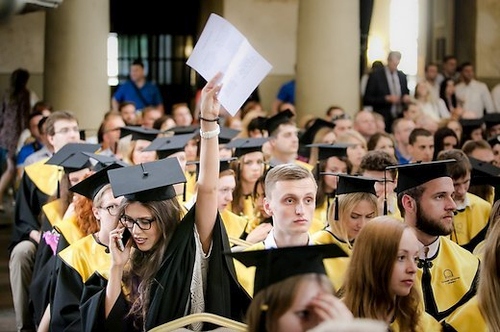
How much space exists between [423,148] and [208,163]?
5.75m

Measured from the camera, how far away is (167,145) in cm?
983

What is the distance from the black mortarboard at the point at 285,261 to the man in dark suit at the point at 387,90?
13.0m

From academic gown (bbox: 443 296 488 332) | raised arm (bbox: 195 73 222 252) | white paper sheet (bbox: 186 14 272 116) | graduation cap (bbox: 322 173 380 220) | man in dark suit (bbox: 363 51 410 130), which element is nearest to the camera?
academic gown (bbox: 443 296 488 332)

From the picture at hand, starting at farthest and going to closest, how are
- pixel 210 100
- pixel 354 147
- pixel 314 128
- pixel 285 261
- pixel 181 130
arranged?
1. pixel 314 128
2. pixel 181 130
3. pixel 354 147
4. pixel 210 100
5. pixel 285 261

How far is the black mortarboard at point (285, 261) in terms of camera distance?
13.6ft

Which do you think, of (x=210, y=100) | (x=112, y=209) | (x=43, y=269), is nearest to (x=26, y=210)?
(x=43, y=269)

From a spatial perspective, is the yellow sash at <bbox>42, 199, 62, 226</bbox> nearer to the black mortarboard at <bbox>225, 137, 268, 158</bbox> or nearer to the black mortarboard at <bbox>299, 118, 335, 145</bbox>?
the black mortarboard at <bbox>225, 137, 268, 158</bbox>

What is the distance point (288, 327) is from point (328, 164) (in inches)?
244

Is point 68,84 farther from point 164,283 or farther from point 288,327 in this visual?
point 288,327

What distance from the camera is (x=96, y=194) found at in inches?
273

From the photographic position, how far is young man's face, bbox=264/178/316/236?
20.4ft

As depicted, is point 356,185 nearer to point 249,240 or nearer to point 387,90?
point 249,240

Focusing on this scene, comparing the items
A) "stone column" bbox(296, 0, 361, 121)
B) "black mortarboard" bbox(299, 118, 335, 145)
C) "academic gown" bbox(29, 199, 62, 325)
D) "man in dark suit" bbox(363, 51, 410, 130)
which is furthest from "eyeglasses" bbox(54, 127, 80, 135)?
"man in dark suit" bbox(363, 51, 410, 130)

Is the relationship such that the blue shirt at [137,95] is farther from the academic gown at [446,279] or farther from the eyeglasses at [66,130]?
the academic gown at [446,279]
